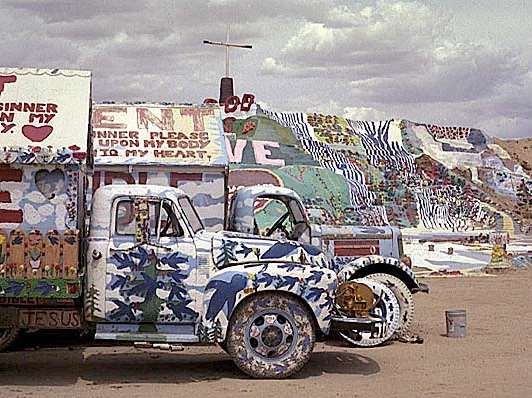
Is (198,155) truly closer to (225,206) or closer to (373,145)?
(225,206)

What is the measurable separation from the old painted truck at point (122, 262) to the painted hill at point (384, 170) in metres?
23.5

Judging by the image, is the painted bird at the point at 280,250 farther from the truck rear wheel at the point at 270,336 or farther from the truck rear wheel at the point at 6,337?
the truck rear wheel at the point at 6,337

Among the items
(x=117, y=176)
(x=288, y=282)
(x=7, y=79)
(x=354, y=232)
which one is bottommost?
(x=288, y=282)

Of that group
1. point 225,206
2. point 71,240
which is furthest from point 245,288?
point 225,206

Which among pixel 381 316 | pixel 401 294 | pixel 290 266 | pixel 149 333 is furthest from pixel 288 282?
pixel 401 294

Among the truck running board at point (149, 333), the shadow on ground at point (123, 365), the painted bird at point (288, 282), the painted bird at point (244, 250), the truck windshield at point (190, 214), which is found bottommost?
the shadow on ground at point (123, 365)

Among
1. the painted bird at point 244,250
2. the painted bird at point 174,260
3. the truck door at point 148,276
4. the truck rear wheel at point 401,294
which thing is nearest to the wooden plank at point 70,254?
the truck door at point 148,276

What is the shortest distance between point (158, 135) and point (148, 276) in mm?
8072

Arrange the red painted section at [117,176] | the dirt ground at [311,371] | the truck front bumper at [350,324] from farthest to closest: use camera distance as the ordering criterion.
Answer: the red painted section at [117,176] → the truck front bumper at [350,324] → the dirt ground at [311,371]

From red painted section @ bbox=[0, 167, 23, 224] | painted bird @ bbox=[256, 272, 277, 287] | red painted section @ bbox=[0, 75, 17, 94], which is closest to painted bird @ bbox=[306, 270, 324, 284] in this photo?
painted bird @ bbox=[256, 272, 277, 287]

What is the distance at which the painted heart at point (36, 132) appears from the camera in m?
10.4

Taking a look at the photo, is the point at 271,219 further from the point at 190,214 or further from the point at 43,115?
the point at 43,115

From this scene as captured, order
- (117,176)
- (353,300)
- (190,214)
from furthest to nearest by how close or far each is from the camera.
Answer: (117,176)
(353,300)
(190,214)

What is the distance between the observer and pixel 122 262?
1035 cm
